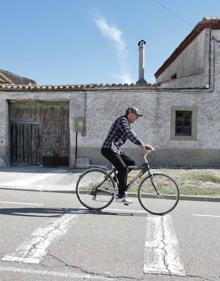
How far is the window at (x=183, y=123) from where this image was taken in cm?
1409

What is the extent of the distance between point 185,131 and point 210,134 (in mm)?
978

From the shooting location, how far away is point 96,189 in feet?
22.2

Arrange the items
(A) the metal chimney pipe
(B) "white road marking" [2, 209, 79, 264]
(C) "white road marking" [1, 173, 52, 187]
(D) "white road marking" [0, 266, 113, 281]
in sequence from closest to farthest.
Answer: (D) "white road marking" [0, 266, 113, 281], (B) "white road marking" [2, 209, 79, 264], (C) "white road marking" [1, 173, 52, 187], (A) the metal chimney pipe

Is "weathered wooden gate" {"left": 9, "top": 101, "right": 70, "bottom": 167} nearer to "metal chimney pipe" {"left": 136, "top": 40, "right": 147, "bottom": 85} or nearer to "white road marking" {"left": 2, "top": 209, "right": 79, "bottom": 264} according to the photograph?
"metal chimney pipe" {"left": 136, "top": 40, "right": 147, "bottom": 85}

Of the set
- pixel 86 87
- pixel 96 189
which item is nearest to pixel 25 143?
pixel 86 87

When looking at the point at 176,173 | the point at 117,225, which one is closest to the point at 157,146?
the point at 176,173

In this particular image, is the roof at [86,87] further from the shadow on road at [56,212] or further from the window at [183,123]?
the shadow on road at [56,212]

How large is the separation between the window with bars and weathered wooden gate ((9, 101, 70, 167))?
4494mm

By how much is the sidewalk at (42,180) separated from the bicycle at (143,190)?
1.50 metres

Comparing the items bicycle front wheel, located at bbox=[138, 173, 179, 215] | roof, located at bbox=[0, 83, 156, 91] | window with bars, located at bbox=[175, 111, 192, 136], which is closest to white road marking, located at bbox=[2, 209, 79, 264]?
bicycle front wheel, located at bbox=[138, 173, 179, 215]

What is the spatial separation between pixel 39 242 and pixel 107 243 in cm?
90

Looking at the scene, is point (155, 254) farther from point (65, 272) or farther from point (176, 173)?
point (176, 173)

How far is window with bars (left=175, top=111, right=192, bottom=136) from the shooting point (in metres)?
14.3

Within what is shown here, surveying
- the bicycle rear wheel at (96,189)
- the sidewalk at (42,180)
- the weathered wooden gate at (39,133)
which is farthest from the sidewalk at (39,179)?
the bicycle rear wheel at (96,189)
